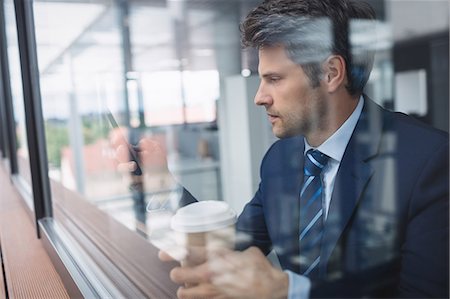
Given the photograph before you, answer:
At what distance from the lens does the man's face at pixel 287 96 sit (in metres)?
0.33

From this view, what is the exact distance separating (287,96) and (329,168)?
0.07 m

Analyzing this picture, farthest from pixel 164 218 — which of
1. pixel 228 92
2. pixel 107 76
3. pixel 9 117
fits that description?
pixel 9 117

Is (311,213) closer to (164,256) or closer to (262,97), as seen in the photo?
(262,97)

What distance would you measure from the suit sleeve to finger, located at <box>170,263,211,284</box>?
195 mm

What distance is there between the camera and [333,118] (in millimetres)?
333

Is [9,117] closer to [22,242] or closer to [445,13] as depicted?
[22,242]

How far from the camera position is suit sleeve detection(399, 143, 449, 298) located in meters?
0.27

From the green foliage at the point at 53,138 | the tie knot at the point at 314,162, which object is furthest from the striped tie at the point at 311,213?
the green foliage at the point at 53,138

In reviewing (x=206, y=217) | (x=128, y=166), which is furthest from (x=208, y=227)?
(x=128, y=166)

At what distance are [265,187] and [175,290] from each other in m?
0.20

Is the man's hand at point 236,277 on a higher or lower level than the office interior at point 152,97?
lower

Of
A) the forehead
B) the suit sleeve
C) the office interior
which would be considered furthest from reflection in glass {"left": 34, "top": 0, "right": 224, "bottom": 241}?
the suit sleeve

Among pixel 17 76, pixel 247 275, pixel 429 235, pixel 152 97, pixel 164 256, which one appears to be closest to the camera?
pixel 429 235

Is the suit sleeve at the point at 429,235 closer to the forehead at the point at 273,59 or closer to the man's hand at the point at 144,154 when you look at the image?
the forehead at the point at 273,59
